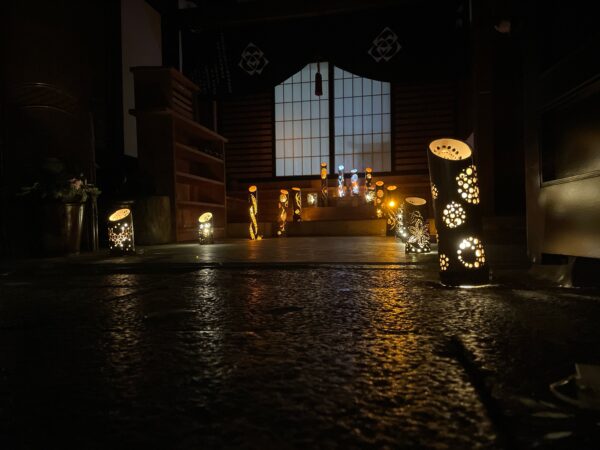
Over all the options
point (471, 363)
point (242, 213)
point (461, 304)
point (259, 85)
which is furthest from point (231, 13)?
point (471, 363)

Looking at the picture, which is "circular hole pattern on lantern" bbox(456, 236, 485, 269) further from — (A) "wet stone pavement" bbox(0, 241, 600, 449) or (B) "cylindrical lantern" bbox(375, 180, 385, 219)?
(B) "cylindrical lantern" bbox(375, 180, 385, 219)

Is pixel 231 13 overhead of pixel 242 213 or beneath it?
overhead

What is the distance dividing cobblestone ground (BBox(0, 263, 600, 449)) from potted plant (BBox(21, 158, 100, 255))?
2.72 m

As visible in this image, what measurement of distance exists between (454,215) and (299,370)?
4.23 ft

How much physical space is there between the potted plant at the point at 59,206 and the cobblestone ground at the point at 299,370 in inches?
107

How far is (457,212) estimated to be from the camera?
192cm

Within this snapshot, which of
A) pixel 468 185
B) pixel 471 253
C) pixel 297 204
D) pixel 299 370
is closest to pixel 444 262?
pixel 471 253

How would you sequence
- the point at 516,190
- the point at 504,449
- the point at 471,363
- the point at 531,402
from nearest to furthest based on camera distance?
the point at 504,449
the point at 531,402
the point at 471,363
the point at 516,190

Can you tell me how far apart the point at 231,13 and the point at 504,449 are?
9.40 m

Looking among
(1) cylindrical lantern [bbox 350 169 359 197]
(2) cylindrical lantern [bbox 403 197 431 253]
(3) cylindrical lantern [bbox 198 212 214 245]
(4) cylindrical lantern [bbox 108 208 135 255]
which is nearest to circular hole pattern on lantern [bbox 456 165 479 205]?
(2) cylindrical lantern [bbox 403 197 431 253]

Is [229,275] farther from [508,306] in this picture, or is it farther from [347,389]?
[347,389]

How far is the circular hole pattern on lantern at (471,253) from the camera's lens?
1.95 m

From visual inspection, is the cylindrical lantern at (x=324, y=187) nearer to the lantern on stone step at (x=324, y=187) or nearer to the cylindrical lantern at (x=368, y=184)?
the lantern on stone step at (x=324, y=187)

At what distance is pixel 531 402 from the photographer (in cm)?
66
